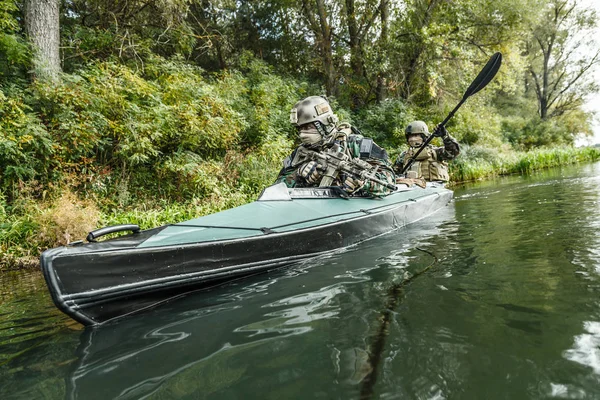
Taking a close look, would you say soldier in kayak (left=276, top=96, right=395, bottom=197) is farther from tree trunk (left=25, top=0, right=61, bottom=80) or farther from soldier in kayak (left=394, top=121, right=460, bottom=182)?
tree trunk (left=25, top=0, right=61, bottom=80)

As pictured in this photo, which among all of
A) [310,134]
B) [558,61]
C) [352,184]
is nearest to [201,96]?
[310,134]

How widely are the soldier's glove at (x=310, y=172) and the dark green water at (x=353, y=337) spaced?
161cm

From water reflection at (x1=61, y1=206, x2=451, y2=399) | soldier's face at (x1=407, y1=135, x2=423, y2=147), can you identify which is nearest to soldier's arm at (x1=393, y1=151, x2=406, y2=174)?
soldier's face at (x1=407, y1=135, x2=423, y2=147)

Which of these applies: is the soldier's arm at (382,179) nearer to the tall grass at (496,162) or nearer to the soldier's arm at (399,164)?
the soldier's arm at (399,164)

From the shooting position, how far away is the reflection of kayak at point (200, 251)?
2.25m

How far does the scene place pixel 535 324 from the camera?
1.69 meters

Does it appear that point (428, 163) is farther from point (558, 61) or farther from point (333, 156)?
point (558, 61)

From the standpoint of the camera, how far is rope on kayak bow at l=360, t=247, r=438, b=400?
4.44ft

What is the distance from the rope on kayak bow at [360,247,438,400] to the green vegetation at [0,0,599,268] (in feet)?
15.9

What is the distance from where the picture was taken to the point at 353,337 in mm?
1803

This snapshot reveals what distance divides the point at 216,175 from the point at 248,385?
7153 millimetres

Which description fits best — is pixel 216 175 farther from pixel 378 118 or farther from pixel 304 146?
pixel 378 118

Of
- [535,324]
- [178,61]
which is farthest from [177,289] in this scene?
[178,61]

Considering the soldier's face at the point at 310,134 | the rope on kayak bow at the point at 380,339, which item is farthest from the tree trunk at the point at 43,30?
the rope on kayak bow at the point at 380,339
